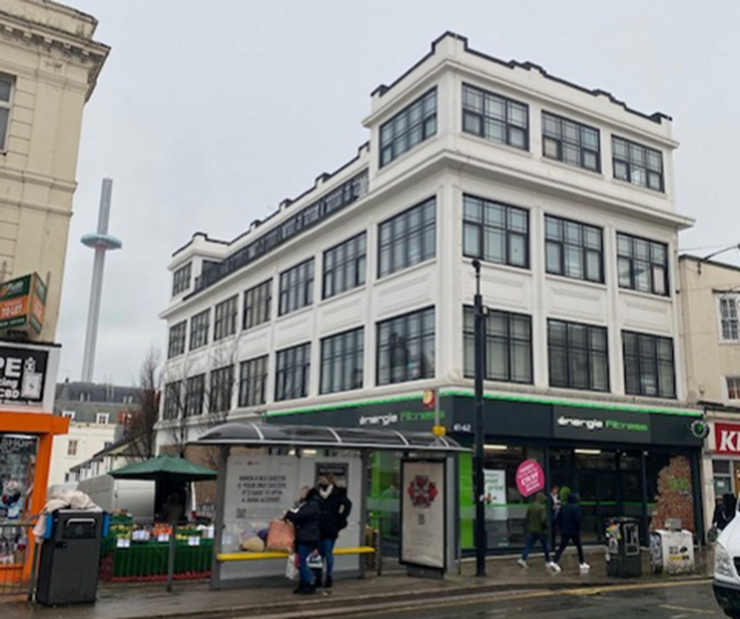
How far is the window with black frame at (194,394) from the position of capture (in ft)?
132

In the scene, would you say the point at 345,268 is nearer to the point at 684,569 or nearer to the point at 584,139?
the point at 584,139

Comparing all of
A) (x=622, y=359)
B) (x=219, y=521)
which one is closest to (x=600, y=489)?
(x=622, y=359)

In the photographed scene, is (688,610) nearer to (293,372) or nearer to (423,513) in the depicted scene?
(423,513)

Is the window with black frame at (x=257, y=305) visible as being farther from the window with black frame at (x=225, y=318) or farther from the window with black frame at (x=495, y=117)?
the window with black frame at (x=495, y=117)

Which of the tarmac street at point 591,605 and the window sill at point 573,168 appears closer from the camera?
the tarmac street at point 591,605

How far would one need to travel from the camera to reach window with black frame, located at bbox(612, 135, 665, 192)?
2681 cm

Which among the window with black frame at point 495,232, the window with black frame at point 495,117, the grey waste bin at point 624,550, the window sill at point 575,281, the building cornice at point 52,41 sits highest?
the window with black frame at point 495,117

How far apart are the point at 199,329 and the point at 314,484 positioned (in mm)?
30444

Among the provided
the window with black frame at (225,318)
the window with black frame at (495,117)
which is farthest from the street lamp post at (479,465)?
the window with black frame at (225,318)

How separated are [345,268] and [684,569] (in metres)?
15.8

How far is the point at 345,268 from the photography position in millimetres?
28109

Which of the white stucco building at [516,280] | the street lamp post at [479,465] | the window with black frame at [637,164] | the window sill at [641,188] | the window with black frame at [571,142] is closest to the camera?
the street lamp post at [479,465]

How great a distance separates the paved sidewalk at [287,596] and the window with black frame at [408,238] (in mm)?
10443

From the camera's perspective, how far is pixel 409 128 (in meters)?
25.0
